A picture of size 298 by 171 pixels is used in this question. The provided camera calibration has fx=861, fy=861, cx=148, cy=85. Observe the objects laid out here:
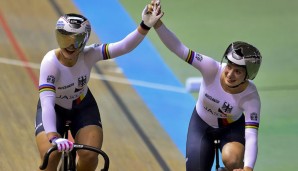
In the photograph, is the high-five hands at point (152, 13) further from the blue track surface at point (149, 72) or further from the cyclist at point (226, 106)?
the blue track surface at point (149, 72)

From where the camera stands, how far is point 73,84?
6852 mm

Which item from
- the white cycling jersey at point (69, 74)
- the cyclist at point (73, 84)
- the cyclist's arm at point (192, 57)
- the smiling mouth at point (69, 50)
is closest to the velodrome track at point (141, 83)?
the cyclist at point (73, 84)

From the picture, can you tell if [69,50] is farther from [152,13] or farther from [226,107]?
[226,107]

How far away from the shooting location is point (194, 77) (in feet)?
34.1

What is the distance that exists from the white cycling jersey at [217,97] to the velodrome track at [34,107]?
5.43ft

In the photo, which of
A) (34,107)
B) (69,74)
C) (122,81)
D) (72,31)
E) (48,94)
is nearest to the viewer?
(72,31)

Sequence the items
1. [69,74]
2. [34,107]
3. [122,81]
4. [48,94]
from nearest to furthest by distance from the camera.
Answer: [48,94] → [69,74] → [34,107] → [122,81]

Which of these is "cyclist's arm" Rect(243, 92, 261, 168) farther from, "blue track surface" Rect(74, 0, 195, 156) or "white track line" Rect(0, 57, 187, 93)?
"white track line" Rect(0, 57, 187, 93)

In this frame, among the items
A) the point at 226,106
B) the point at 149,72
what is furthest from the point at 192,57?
the point at 149,72

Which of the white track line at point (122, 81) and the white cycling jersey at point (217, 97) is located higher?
the white cycling jersey at point (217, 97)

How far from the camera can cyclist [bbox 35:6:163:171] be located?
258 inches

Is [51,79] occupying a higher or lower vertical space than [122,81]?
lower

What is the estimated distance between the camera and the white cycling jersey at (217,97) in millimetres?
6699

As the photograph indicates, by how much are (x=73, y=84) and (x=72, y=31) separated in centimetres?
53
